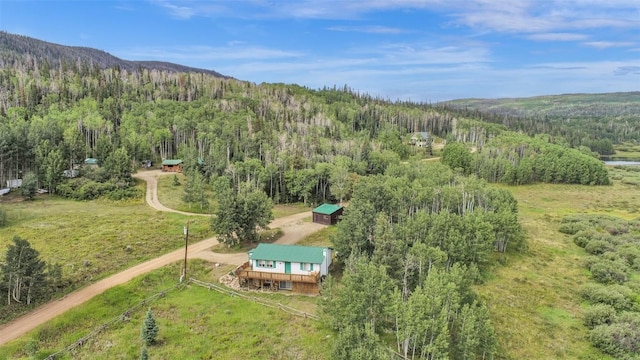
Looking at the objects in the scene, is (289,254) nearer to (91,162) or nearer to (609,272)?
(609,272)

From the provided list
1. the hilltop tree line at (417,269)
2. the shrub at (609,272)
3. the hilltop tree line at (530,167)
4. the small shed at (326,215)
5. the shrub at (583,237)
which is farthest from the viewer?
the hilltop tree line at (530,167)

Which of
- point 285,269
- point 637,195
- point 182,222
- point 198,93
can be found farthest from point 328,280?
point 198,93

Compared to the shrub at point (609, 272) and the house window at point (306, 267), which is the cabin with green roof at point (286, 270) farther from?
the shrub at point (609, 272)

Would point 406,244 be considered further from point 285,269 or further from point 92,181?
point 92,181

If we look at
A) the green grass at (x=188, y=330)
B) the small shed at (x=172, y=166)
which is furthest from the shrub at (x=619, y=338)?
the small shed at (x=172, y=166)

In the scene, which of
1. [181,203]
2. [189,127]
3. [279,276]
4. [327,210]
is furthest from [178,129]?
[279,276]

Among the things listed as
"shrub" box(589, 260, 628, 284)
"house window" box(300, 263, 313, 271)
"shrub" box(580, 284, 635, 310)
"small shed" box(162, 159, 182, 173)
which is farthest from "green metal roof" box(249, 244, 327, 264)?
"small shed" box(162, 159, 182, 173)
